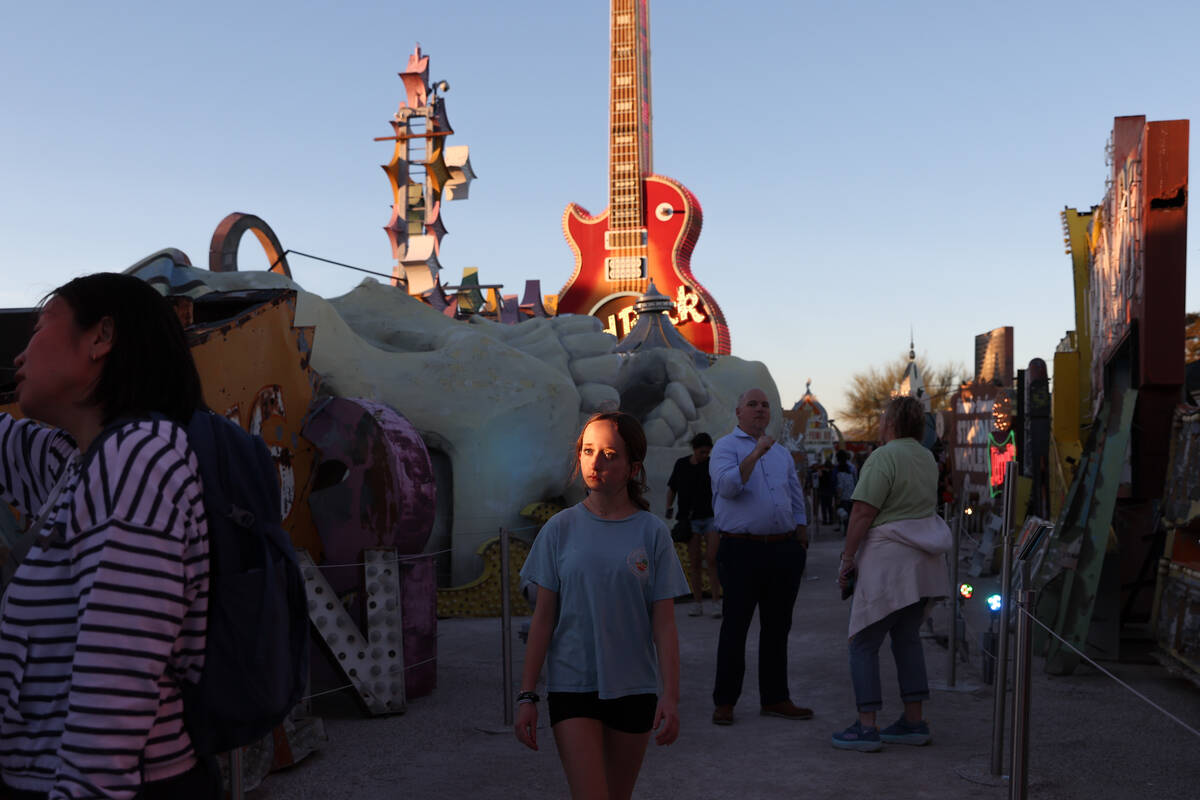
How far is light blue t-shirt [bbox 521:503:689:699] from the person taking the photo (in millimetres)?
3225

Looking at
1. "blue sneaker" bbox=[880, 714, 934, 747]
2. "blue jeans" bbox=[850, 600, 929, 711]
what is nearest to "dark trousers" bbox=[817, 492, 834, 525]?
"blue sneaker" bbox=[880, 714, 934, 747]

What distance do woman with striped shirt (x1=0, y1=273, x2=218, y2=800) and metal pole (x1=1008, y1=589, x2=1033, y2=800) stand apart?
2.99 meters

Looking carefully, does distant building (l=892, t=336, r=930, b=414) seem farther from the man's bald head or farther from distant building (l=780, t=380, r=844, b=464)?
the man's bald head

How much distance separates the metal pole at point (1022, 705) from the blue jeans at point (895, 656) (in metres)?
1.37

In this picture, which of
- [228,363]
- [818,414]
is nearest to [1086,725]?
[228,363]

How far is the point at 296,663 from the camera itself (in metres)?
2.03

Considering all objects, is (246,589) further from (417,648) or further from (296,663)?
(417,648)

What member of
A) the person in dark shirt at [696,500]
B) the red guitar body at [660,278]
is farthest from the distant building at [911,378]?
the person in dark shirt at [696,500]

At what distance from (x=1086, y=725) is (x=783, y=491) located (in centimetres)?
204

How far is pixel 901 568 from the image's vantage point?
5484mm

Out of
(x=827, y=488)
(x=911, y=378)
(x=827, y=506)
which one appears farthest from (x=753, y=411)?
(x=911, y=378)

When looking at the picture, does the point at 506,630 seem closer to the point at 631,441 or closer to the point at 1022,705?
the point at 1022,705

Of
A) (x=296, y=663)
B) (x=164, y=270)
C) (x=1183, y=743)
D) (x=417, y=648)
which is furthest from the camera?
(x=164, y=270)

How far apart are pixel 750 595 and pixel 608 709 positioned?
9.79 ft
